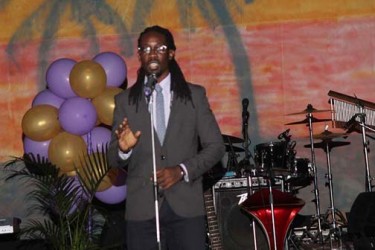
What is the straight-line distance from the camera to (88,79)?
719 cm

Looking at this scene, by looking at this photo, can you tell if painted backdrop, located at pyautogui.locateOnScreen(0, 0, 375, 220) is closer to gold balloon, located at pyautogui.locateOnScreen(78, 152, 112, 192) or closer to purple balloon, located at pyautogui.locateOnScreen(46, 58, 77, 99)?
purple balloon, located at pyautogui.locateOnScreen(46, 58, 77, 99)

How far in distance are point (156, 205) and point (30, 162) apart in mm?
3068

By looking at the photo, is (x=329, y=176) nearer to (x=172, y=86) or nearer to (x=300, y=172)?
(x=300, y=172)

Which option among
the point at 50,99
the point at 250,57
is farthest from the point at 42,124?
the point at 250,57

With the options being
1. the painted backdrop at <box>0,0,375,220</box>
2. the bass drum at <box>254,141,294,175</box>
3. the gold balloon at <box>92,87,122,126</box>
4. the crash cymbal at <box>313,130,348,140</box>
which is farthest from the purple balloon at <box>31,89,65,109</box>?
the crash cymbal at <box>313,130,348,140</box>

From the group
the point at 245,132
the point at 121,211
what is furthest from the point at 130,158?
the point at 245,132

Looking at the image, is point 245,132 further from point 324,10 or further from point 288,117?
point 324,10

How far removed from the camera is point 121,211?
8047 millimetres

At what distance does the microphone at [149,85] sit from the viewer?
3836mm

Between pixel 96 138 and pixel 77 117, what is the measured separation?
28 centimetres

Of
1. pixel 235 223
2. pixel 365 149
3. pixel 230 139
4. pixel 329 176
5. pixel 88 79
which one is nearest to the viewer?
pixel 88 79

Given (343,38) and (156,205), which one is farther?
(343,38)

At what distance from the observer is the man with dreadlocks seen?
3.87 metres

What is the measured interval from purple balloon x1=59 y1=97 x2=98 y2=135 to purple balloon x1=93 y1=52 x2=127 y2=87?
Result: 402 mm
